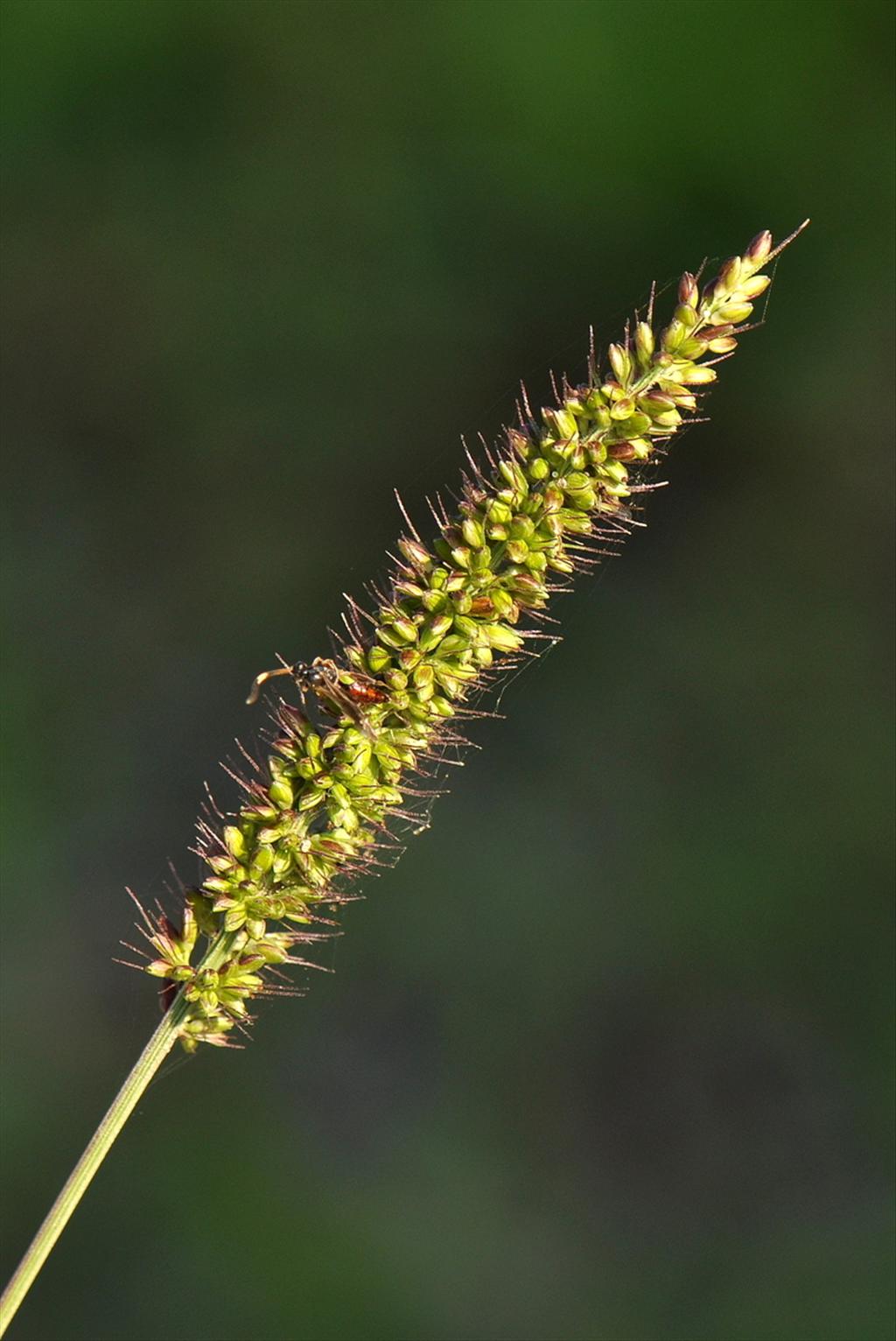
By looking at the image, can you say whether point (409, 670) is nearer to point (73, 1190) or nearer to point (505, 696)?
point (73, 1190)

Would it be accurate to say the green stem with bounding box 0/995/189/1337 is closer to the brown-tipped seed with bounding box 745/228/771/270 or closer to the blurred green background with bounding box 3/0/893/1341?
the brown-tipped seed with bounding box 745/228/771/270

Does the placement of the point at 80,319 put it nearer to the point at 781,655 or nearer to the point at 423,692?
the point at 781,655

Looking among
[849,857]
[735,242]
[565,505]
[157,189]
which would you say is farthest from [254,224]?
[565,505]

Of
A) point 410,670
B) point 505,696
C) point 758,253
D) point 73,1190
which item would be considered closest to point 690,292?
Answer: point 758,253

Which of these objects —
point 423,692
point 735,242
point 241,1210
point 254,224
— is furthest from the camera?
point 254,224

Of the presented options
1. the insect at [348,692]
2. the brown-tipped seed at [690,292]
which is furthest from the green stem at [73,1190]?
the brown-tipped seed at [690,292]

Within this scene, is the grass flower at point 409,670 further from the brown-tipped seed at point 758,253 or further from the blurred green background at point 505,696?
the blurred green background at point 505,696

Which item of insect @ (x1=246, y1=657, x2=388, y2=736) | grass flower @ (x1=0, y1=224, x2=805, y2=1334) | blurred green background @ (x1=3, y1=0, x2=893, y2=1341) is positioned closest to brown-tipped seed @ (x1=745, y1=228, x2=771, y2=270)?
grass flower @ (x1=0, y1=224, x2=805, y2=1334)

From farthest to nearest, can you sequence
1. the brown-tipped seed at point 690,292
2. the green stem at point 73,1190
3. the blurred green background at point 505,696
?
1. the blurred green background at point 505,696
2. the brown-tipped seed at point 690,292
3. the green stem at point 73,1190
